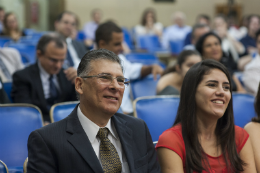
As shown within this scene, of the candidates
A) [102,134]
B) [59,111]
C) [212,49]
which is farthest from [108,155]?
[212,49]

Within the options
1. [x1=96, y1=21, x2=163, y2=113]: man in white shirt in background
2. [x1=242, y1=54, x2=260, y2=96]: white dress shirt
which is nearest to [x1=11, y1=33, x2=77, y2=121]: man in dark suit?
[x1=96, y1=21, x2=163, y2=113]: man in white shirt in background

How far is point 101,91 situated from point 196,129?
64 centimetres

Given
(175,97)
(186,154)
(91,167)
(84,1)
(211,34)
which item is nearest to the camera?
(91,167)

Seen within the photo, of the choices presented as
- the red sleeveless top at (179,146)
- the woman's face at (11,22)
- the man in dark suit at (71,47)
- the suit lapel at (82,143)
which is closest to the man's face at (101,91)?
the suit lapel at (82,143)

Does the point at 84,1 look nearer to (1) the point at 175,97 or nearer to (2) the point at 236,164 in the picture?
(1) the point at 175,97

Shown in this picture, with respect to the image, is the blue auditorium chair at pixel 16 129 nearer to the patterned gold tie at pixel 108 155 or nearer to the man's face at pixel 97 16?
the patterned gold tie at pixel 108 155

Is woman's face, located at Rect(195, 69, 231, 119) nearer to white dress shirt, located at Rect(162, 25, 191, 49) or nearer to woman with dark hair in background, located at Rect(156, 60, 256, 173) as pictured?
woman with dark hair in background, located at Rect(156, 60, 256, 173)

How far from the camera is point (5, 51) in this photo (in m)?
3.46

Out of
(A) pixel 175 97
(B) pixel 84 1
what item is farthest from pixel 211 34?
(B) pixel 84 1

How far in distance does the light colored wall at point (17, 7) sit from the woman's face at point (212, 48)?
5.97 meters

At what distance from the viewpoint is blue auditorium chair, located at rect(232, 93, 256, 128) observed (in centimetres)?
246

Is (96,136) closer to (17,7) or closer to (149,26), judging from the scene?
(149,26)

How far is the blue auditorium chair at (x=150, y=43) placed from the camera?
676 centimetres

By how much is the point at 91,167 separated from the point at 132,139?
275mm
